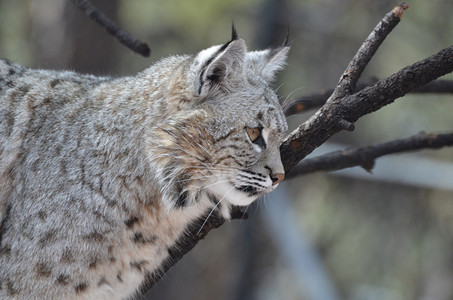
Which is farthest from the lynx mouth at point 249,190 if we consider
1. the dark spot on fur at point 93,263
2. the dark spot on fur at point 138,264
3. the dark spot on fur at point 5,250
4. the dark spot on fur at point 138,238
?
the dark spot on fur at point 5,250

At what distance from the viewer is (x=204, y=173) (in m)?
3.68

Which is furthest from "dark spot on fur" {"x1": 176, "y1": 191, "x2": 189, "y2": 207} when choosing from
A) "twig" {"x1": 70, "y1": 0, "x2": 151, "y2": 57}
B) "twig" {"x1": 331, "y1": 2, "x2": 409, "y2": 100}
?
"twig" {"x1": 70, "y1": 0, "x2": 151, "y2": 57}

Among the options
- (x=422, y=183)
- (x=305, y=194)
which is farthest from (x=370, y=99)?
Answer: (x=305, y=194)

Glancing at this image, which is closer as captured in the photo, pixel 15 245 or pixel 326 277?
pixel 15 245

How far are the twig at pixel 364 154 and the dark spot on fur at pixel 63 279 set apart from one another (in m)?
1.61

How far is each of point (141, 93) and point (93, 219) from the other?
2.58ft

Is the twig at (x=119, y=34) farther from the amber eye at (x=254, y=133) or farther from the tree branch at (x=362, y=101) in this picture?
the tree branch at (x=362, y=101)

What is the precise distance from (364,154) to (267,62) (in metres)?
0.88

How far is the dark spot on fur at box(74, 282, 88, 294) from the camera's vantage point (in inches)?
146

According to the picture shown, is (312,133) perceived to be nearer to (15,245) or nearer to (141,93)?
(141,93)

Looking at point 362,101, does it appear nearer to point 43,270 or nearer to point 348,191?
point 43,270

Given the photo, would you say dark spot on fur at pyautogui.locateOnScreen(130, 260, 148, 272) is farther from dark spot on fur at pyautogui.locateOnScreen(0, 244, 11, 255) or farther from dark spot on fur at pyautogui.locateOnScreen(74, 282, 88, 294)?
dark spot on fur at pyautogui.locateOnScreen(0, 244, 11, 255)

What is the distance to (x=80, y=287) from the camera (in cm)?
372

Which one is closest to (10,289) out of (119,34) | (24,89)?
(24,89)
